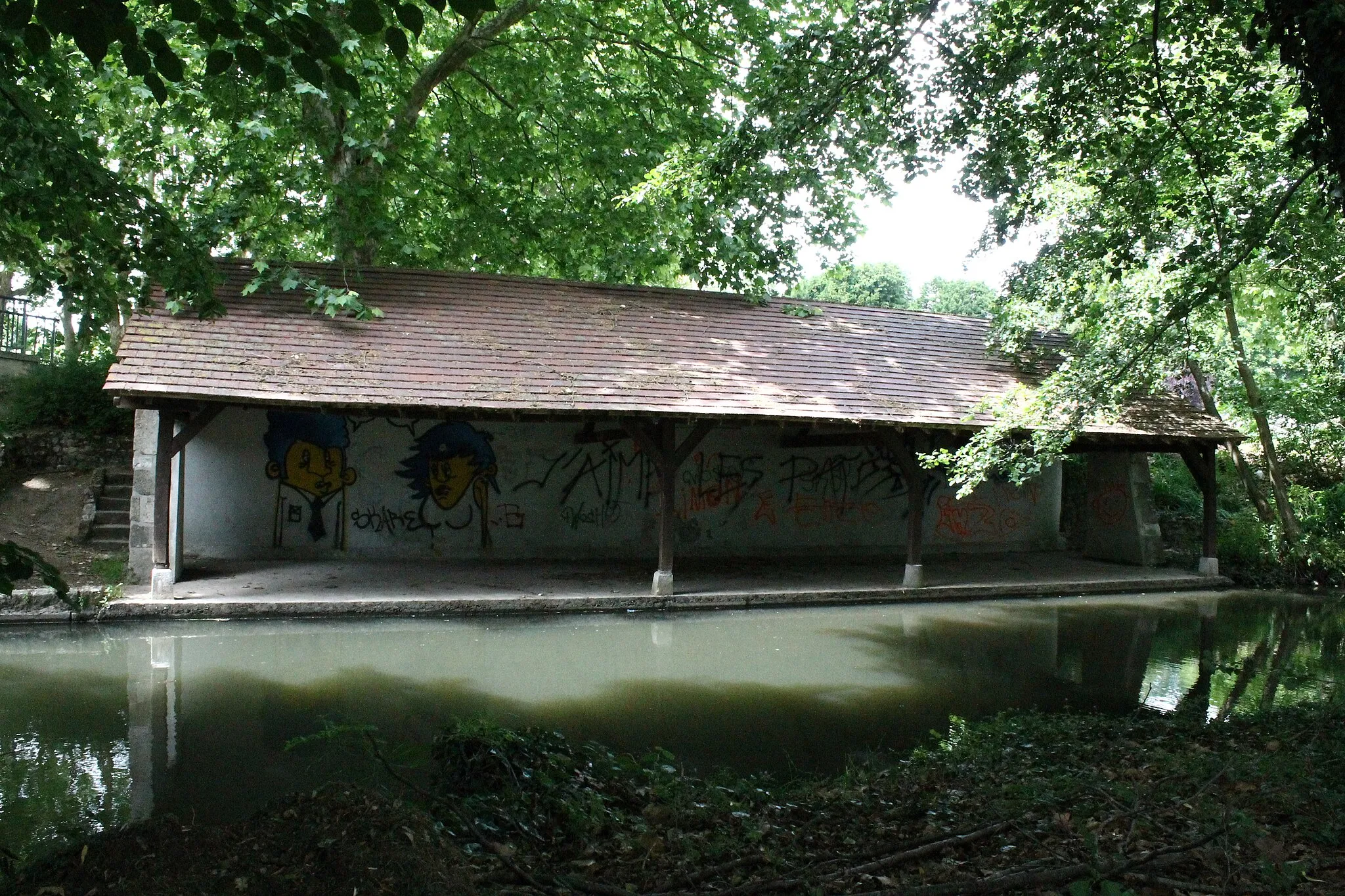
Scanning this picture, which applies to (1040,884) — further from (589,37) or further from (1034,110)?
(589,37)

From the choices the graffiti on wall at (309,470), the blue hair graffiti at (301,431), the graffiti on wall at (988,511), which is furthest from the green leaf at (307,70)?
the graffiti on wall at (988,511)

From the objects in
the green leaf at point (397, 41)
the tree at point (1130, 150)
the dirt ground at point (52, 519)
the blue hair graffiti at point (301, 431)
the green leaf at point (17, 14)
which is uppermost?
the tree at point (1130, 150)

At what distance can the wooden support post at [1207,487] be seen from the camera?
13086 millimetres

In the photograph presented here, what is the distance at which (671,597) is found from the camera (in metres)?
10.5

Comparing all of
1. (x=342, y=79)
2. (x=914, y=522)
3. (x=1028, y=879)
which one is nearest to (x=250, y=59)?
(x=342, y=79)

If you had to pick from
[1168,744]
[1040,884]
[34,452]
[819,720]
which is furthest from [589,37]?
[1040,884]

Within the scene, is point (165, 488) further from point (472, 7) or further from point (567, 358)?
point (472, 7)

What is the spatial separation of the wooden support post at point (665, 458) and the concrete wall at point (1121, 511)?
7.16 m

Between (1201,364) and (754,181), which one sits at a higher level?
(754,181)

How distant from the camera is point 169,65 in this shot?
330 centimetres

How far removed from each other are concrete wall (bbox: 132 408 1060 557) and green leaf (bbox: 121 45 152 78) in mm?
7674

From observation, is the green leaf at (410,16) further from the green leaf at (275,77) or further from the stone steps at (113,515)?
the stone steps at (113,515)

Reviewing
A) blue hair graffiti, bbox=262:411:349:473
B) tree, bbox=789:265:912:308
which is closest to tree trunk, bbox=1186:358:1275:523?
blue hair graffiti, bbox=262:411:349:473

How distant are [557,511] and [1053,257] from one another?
650 cm
